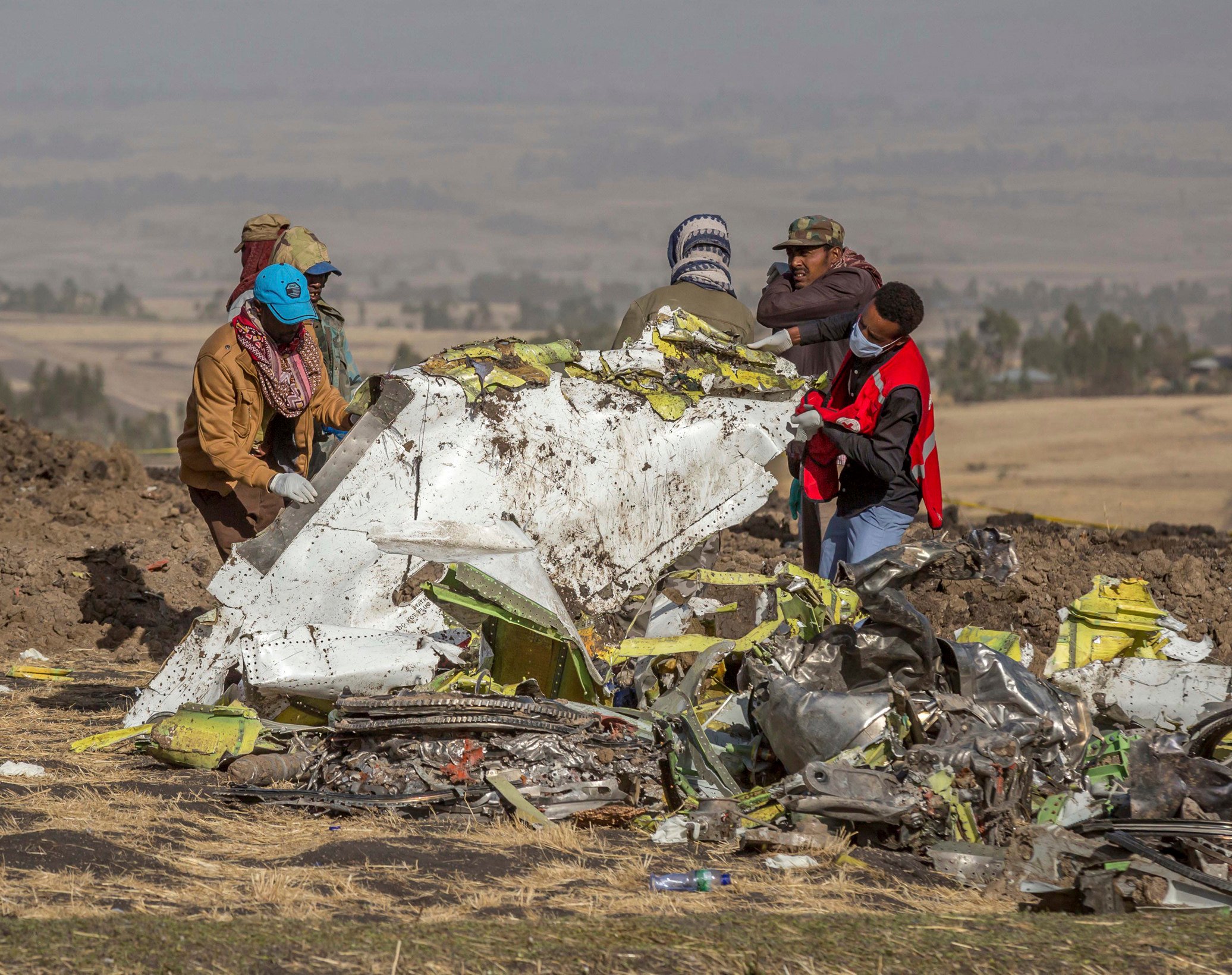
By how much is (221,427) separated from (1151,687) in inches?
165

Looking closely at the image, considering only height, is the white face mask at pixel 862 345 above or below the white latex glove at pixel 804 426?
above

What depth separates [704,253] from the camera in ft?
24.2

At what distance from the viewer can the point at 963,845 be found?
4.59 metres

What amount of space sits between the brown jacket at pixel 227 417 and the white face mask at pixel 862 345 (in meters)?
2.47

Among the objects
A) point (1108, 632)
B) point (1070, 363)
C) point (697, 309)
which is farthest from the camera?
point (1070, 363)

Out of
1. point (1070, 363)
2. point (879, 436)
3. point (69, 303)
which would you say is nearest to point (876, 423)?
point (879, 436)

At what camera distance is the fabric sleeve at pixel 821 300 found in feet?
23.7

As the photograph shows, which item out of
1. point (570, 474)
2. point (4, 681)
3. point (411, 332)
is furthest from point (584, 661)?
point (411, 332)

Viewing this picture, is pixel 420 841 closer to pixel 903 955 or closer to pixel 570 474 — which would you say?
pixel 903 955

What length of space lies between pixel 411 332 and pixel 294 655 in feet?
287

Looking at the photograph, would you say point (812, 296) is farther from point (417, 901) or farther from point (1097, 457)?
point (1097, 457)

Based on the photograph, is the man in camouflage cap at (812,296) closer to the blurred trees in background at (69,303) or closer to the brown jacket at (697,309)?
the brown jacket at (697,309)

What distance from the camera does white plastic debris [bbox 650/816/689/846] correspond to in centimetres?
480

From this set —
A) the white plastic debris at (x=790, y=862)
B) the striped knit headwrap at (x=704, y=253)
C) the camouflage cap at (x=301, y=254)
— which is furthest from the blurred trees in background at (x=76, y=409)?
the white plastic debris at (x=790, y=862)
